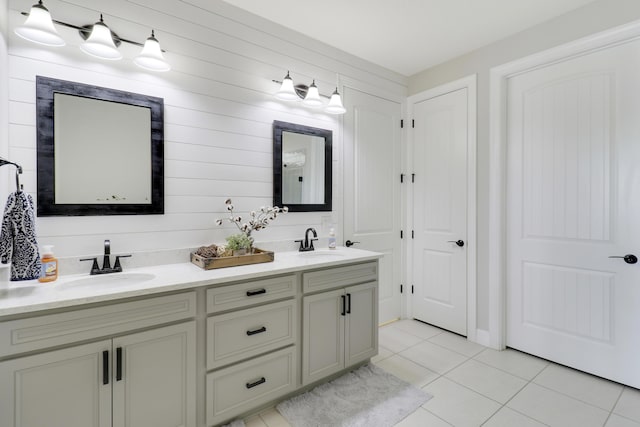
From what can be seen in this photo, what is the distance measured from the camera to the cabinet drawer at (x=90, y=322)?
1.21 m

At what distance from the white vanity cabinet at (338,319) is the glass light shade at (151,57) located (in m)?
1.57

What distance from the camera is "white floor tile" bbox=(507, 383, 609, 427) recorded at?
5.96ft

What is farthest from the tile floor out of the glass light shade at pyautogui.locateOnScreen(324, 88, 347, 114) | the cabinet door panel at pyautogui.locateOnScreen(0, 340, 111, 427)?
the glass light shade at pyautogui.locateOnScreen(324, 88, 347, 114)

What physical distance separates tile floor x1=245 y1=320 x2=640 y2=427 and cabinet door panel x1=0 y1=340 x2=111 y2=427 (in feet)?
2.77

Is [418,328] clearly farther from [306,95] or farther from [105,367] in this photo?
[105,367]

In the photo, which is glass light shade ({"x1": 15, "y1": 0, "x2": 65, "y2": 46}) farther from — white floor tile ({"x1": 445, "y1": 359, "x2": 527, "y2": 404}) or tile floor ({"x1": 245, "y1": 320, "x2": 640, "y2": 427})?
white floor tile ({"x1": 445, "y1": 359, "x2": 527, "y2": 404})

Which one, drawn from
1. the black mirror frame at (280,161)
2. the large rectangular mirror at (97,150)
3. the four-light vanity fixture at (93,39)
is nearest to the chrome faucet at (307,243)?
the black mirror frame at (280,161)

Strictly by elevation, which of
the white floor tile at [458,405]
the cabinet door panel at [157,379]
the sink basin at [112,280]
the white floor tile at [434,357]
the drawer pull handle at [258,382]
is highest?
the sink basin at [112,280]

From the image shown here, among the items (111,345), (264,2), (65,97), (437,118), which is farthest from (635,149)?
(65,97)

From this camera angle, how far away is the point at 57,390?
4.22 feet

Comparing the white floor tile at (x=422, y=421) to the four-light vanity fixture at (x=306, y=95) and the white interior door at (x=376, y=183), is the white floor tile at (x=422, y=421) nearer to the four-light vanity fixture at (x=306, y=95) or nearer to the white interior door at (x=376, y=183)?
the white interior door at (x=376, y=183)

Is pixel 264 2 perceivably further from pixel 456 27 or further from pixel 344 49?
pixel 456 27

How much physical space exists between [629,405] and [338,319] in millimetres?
1925

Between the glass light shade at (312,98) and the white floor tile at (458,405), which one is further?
the glass light shade at (312,98)
